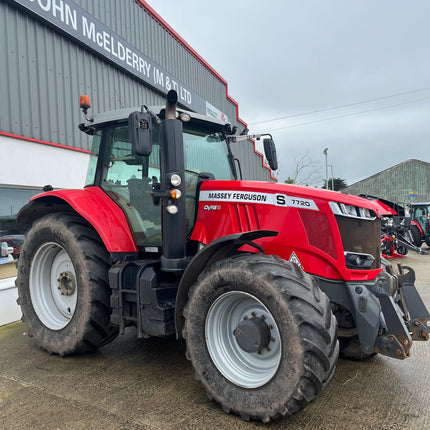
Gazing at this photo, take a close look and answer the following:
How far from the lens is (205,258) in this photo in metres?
2.77

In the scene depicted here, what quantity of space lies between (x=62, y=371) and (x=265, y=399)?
1.92 m

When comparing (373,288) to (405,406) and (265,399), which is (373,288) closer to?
(405,406)

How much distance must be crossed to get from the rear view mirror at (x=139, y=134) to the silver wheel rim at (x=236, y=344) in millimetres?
1199

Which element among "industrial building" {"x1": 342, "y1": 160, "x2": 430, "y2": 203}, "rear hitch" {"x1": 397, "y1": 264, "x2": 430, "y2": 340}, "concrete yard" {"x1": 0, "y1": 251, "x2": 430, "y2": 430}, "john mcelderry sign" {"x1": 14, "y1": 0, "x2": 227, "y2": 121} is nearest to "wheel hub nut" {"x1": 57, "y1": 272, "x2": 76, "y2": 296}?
"concrete yard" {"x1": 0, "y1": 251, "x2": 430, "y2": 430}

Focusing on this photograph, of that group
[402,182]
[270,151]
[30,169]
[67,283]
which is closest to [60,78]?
[30,169]

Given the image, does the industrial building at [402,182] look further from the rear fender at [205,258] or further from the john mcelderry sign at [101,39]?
the rear fender at [205,258]

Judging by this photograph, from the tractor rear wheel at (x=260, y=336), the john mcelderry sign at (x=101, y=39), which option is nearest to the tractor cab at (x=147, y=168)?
the tractor rear wheel at (x=260, y=336)

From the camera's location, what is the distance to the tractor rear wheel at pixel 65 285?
3385 millimetres

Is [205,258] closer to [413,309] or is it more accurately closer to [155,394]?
[155,394]

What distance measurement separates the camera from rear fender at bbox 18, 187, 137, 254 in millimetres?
3371

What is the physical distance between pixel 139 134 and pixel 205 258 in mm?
1025

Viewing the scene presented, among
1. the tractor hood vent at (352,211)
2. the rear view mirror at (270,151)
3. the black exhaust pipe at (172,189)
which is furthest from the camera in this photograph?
the rear view mirror at (270,151)

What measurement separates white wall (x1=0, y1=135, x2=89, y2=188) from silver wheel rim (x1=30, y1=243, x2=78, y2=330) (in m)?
2.22

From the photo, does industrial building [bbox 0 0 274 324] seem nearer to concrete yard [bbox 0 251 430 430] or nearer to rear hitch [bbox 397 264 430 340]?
concrete yard [bbox 0 251 430 430]
